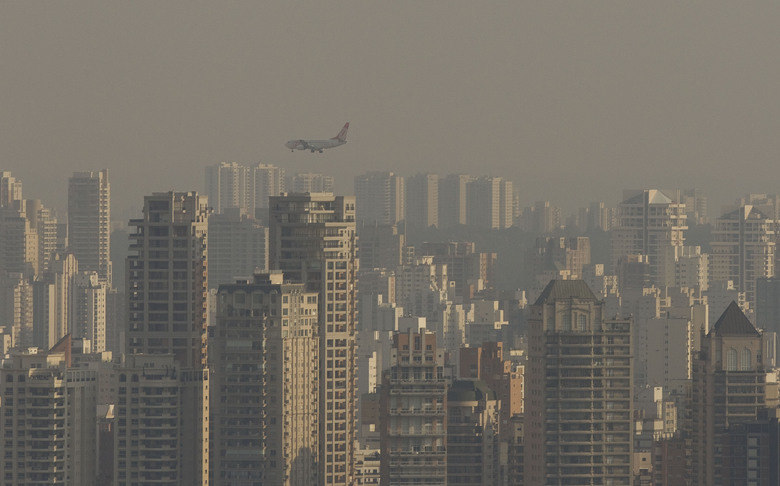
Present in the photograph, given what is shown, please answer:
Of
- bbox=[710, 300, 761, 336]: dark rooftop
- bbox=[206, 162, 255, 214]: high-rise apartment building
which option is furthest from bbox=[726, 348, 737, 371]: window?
bbox=[206, 162, 255, 214]: high-rise apartment building

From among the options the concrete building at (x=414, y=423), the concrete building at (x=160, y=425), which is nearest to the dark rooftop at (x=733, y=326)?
the concrete building at (x=414, y=423)

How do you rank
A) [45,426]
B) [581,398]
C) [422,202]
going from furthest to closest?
[422,202] < [45,426] < [581,398]

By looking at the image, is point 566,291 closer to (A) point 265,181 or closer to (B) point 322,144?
(B) point 322,144

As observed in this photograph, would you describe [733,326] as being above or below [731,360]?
above

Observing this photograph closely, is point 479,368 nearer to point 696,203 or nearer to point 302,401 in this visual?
point 302,401

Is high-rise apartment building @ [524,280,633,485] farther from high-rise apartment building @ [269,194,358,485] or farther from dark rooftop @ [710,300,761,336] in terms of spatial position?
→ high-rise apartment building @ [269,194,358,485]

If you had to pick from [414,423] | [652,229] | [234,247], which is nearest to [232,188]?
[234,247]
